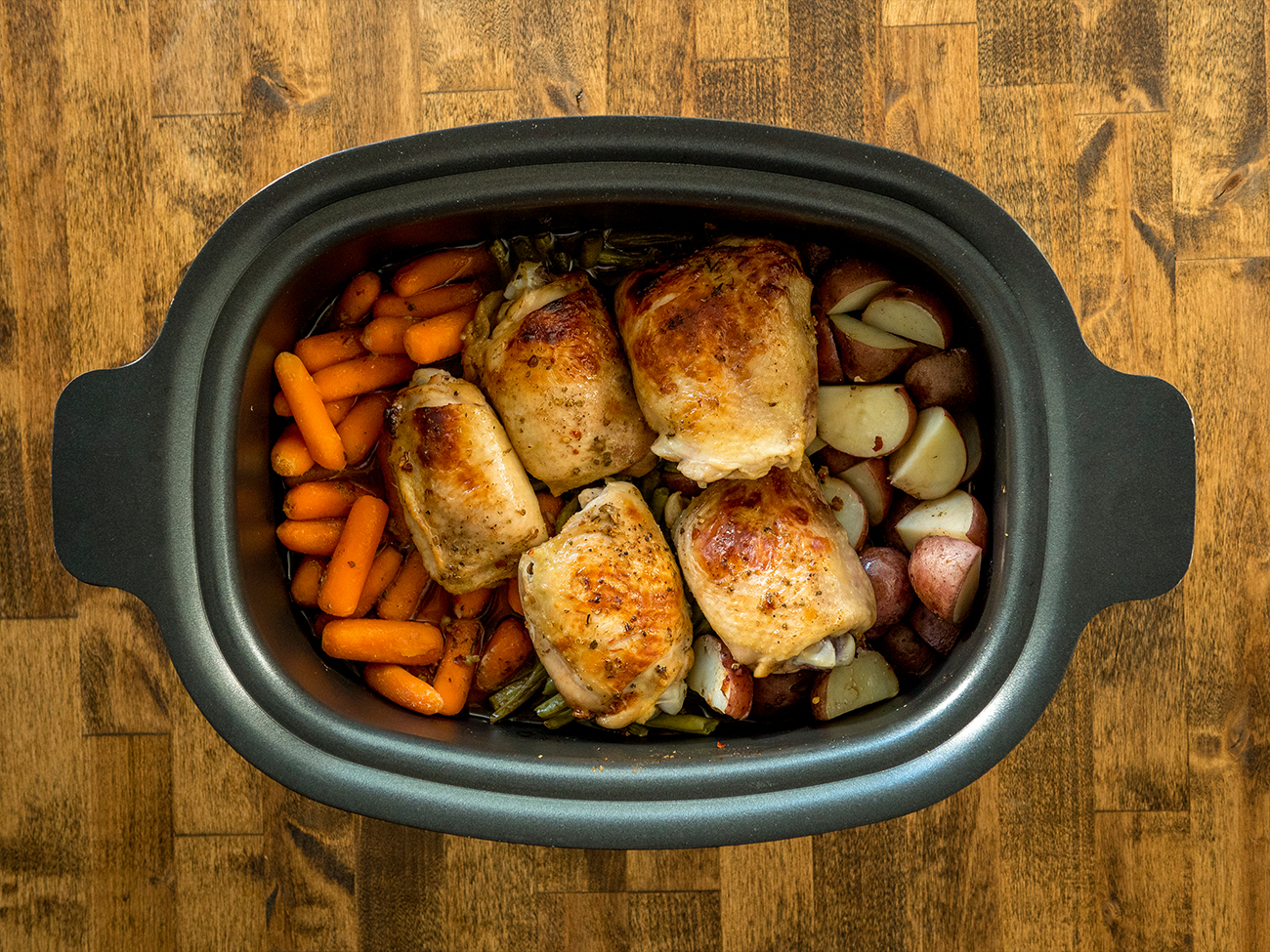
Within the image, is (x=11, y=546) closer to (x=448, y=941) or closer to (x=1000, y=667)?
(x=448, y=941)

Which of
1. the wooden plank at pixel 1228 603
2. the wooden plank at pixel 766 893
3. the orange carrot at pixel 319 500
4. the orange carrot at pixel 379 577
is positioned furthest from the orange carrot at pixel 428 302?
the wooden plank at pixel 1228 603

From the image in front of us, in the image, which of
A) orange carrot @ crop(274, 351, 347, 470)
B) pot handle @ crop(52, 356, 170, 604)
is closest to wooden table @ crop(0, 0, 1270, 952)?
orange carrot @ crop(274, 351, 347, 470)

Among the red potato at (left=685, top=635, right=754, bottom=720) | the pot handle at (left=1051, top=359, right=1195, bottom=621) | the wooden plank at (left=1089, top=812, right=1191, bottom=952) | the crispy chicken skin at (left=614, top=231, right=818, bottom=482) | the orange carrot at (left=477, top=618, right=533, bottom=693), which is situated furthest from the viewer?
the wooden plank at (left=1089, top=812, right=1191, bottom=952)

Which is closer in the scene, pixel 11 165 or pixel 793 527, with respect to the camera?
pixel 793 527

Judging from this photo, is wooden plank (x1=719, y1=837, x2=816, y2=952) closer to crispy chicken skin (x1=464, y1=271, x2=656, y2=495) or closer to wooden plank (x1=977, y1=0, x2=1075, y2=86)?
crispy chicken skin (x1=464, y1=271, x2=656, y2=495)

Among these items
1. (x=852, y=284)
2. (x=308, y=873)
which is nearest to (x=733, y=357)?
(x=852, y=284)

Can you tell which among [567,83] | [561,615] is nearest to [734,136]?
[567,83]
